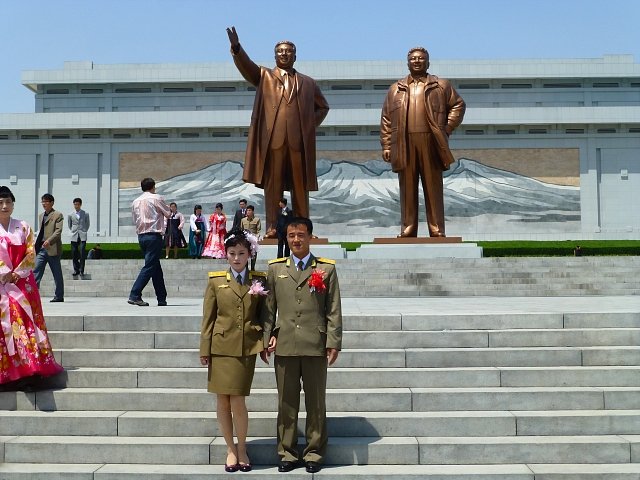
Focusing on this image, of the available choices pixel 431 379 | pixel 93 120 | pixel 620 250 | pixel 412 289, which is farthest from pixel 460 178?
pixel 431 379

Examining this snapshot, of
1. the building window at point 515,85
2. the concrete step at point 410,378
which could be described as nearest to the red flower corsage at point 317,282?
the concrete step at point 410,378

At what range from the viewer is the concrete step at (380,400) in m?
4.17

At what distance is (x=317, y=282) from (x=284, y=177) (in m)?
6.17

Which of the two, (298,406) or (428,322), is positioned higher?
(428,322)

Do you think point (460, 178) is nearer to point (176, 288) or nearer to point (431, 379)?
point (176, 288)

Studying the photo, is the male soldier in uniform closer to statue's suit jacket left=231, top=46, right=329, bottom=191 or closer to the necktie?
statue's suit jacket left=231, top=46, right=329, bottom=191

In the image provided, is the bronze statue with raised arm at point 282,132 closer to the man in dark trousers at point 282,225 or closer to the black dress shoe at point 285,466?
the man in dark trousers at point 282,225

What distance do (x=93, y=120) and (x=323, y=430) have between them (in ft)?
78.4

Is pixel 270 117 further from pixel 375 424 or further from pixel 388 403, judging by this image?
pixel 375 424

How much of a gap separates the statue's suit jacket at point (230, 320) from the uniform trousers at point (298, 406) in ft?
0.69

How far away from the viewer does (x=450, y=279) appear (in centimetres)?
891

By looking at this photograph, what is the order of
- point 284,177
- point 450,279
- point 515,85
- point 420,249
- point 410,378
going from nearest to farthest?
point 410,378
point 450,279
point 284,177
point 420,249
point 515,85

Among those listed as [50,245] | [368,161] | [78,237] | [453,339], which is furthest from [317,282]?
[368,161]

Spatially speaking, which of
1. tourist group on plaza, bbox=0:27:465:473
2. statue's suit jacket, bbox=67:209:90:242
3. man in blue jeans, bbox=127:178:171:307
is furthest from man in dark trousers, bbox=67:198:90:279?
man in blue jeans, bbox=127:178:171:307
